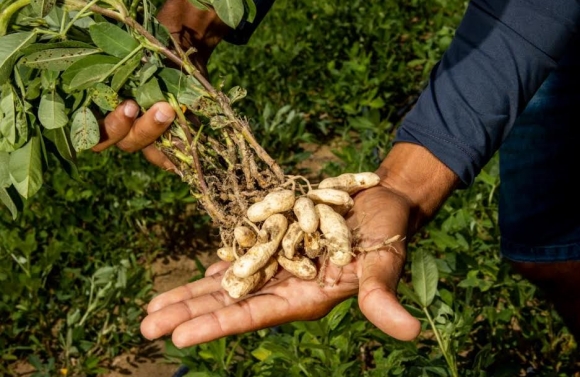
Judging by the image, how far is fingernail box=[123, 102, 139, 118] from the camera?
193cm

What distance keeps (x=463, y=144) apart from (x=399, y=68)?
8.74ft

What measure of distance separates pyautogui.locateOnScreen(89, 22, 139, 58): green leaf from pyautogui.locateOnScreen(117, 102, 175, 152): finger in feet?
0.52

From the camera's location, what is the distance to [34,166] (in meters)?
1.94

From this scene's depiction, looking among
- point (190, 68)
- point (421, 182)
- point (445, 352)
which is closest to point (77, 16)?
point (190, 68)

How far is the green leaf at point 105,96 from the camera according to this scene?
186cm

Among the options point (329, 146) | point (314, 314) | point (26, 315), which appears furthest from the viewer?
point (329, 146)

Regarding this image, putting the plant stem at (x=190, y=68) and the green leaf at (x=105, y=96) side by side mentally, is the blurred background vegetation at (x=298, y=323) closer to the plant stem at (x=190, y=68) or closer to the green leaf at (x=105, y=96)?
the plant stem at (x=190, y=68)

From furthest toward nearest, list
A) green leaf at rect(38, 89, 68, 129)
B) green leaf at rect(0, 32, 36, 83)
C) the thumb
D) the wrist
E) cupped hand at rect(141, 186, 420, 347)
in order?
the wrist, green leaf at rect(38, 89, 68, 129), green leaf at rect(0, 32, 36, 83), cupped hand at rect(141, 186, 420, 347), the thumb

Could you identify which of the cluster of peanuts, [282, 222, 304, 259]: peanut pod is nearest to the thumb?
the cluster of peanuts

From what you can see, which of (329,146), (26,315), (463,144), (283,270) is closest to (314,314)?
(283,270)

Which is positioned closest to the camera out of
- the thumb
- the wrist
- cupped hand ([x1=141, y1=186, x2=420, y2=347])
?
the thumb

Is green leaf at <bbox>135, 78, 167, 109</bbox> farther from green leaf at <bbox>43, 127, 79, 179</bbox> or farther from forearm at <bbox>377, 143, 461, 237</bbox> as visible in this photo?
forearm at <bbox>377, 143, 461, 237</bbox>

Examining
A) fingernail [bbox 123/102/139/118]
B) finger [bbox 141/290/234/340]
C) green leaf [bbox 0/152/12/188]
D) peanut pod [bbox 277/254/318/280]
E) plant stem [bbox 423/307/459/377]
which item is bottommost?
plant stem [bbox 423/307/459/377]

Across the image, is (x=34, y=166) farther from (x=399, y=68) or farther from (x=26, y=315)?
(x=399, y=68)
